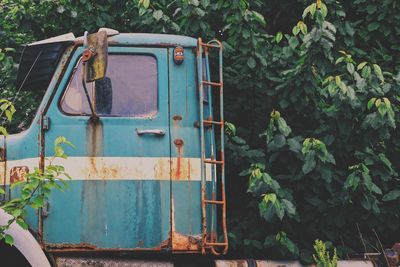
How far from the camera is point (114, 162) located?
177 inches

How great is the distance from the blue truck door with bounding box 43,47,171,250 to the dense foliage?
97cm

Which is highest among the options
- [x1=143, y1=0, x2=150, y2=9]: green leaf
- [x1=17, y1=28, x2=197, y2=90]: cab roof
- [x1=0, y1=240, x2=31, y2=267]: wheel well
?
[x1=143, y1=0, x2=150, y2=9]: green leaf

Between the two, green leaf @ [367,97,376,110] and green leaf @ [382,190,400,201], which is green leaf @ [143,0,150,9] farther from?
green leaf @ [382,190,400,201]

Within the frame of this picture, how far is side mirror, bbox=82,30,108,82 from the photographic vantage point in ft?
13.4

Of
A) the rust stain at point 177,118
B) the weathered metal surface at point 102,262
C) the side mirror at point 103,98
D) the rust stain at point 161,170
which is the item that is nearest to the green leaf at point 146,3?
the side mirror at point 103,98

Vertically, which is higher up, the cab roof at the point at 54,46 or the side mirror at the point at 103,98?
the cab roof at the point at 54,46

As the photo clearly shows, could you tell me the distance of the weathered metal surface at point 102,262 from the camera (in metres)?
4.33

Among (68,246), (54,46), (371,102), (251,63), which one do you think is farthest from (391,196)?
(54,46)

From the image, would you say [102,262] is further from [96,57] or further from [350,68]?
[350,68]

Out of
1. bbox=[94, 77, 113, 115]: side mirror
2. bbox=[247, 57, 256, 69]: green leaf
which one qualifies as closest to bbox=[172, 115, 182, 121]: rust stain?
bbox=[94, 77, 113, 115]: side mirror

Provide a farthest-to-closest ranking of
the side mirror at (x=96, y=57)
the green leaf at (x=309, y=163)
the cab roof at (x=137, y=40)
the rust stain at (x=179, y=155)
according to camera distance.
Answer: the green leaf at (x=309, y=163)
the cab roof at (x=137, y=40)
the rust stain at (x=179, y=155)
the side mirror at (x=96, y=57)

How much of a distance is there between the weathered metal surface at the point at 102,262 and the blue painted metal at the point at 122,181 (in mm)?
82

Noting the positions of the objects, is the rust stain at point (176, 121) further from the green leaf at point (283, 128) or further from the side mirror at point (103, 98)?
the green leaf at point (283, 128)

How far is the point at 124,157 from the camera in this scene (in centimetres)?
451
